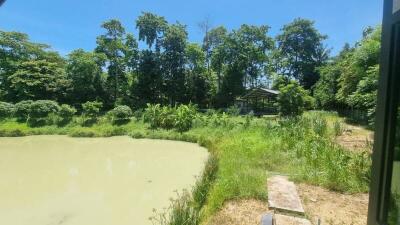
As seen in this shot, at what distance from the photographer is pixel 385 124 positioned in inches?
56.4

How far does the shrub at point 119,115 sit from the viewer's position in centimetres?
1593

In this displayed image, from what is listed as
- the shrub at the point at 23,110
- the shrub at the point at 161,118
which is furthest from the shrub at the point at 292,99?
the shrub at the point at 23,110

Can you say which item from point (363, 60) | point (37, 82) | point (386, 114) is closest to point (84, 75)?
point (37, 82)

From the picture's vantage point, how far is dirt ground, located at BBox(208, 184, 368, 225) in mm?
3525

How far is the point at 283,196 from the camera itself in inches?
163

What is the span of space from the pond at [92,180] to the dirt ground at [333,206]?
2.39 metres

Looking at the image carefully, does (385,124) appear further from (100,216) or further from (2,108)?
(2,108)

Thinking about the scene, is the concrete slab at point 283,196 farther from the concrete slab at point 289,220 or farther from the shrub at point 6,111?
the shrub at point 6,111

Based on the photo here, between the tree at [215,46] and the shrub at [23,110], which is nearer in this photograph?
the shrub at [23,110]

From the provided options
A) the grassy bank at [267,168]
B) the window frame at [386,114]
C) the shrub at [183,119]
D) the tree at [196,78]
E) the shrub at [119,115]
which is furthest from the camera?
the tree at [196,78]

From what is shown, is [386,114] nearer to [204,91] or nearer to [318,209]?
[318,209]

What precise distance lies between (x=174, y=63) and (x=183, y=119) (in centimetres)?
903

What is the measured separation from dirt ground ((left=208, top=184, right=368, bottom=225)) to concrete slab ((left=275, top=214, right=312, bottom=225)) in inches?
5.2

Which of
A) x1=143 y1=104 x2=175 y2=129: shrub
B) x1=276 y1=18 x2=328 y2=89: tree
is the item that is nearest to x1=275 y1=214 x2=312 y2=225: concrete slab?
x1=143 y1=104 x2=175 y2=129: shrub
